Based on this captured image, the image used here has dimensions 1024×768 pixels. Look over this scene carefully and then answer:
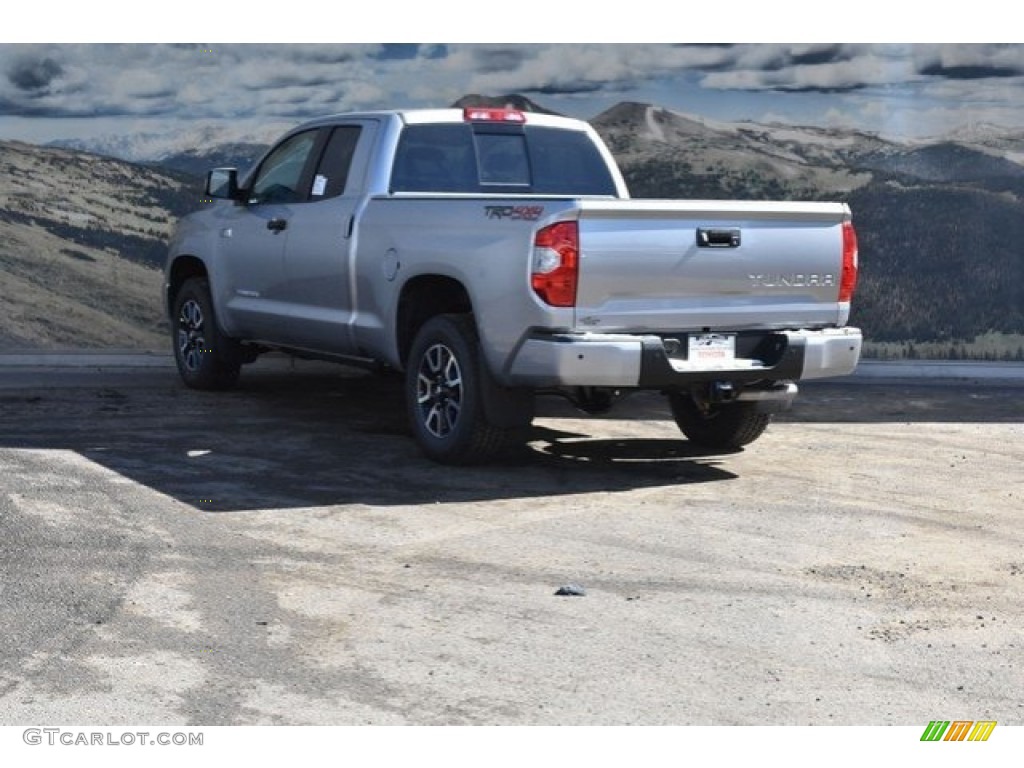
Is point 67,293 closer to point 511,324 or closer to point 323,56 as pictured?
point 323,56

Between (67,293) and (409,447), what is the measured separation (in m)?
6.25

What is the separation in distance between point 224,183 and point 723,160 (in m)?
5.89

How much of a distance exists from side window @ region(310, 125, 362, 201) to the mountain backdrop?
15.1 ft

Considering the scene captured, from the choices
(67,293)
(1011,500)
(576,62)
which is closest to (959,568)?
(1011,500)

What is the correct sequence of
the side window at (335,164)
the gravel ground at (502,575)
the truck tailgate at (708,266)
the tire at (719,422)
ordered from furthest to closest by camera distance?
the side window at (335,164) < the tire at (719,422) < the truck tailgate at (708,266) < the gravel ground at (502,575)

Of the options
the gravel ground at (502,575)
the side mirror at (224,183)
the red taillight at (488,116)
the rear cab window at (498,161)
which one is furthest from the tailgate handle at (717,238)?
the side mirror at (224,183)

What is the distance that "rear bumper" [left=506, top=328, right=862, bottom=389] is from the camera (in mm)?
9672

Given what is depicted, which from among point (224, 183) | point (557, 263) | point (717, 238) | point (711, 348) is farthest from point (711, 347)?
point (224, 183)

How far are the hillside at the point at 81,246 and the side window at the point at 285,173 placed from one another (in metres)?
4.04

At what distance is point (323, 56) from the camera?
1634cm

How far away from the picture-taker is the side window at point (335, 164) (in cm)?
1176

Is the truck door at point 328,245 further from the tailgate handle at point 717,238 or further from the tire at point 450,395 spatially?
the tailgate handle at point 717,238

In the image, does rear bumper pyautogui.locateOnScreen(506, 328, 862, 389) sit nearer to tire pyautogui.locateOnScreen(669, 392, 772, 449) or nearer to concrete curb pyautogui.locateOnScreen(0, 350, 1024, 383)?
tire pyautogui.locateOnScreen(669, 392, 772, 449)
